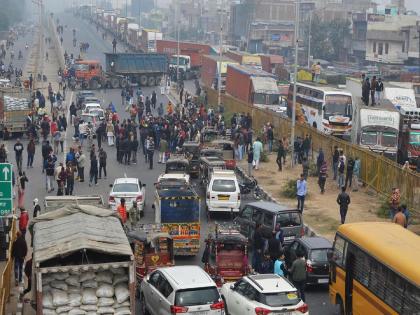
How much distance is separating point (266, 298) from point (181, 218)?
7.21 meters

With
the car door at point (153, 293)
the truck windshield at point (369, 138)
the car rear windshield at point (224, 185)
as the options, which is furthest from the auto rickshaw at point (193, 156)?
the car door at point (153, 293)

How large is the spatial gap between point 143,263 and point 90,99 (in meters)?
37.7

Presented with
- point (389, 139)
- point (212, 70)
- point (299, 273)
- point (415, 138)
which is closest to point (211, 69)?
point (212, 70)

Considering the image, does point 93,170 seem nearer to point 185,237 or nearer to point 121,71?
point 185,237

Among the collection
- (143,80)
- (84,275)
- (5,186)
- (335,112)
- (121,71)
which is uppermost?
(5,186)

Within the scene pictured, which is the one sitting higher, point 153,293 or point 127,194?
point 153,293

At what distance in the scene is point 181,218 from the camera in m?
23.9

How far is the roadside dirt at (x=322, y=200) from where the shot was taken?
1109 inches

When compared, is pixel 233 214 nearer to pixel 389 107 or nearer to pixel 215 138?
pixel 215 138

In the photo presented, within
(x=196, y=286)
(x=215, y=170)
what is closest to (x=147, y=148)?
(x=215, y=170)

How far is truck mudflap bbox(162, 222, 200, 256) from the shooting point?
2355 centimetres

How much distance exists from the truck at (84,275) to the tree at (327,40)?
373 feet

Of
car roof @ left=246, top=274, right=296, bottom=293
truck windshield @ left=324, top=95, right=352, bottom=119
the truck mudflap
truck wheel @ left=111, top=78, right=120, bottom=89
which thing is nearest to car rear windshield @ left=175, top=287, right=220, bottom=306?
car roof @ left=246, top=274, right=296, bottom=293

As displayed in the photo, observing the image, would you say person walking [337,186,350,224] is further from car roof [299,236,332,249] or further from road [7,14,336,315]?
car roof [299,236,332,249]
